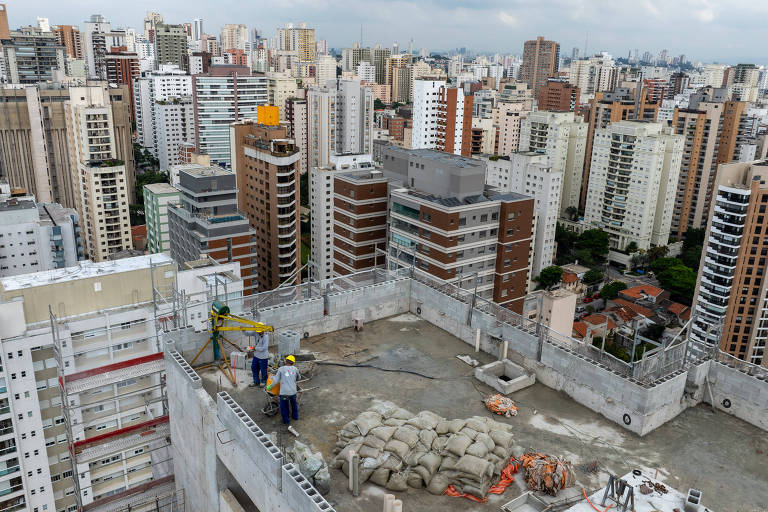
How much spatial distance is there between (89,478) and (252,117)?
313 feet

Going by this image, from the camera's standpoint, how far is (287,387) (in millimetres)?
10773

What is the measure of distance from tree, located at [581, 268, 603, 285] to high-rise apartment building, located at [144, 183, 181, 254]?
52575 millimetres

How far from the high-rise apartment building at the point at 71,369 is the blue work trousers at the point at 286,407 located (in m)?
13.5

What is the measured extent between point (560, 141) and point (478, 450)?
9412cm

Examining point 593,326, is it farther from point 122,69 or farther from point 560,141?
point 122,69

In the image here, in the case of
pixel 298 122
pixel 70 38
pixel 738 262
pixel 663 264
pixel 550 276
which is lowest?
pixel 663 264

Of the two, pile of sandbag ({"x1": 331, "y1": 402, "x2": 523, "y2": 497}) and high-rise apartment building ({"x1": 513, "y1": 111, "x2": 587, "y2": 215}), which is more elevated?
pile of sandbag ({"x1": 331, "y1": 402, "x2": 523, "y2": 497})

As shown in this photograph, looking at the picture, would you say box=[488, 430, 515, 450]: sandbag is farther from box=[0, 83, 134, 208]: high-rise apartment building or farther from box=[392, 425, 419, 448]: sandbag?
box=[0, 83, 134, 208]: high-rise apartment building

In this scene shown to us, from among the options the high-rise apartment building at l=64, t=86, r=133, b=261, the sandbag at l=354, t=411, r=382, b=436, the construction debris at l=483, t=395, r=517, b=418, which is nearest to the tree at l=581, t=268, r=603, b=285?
the high-rise apartment building at l=64, t=86, r=133, b=261

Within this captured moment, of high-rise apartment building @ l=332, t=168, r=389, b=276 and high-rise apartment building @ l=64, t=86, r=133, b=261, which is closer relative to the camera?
high-rise apartment building @ l=332, t=168, r=389, b=276

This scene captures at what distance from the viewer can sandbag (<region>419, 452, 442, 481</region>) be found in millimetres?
9750

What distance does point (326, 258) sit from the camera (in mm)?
73312

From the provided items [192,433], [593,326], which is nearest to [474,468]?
[192,433]

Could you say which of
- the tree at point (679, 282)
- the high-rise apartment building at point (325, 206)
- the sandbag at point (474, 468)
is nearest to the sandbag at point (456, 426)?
the sandbag at point (474, 468)
